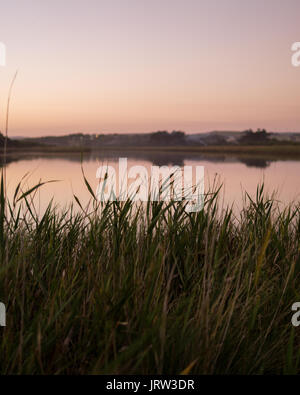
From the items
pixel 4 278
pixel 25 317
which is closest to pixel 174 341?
pixel 25 317

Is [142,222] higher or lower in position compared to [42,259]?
higher

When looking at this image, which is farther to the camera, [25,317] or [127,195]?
[127,195]

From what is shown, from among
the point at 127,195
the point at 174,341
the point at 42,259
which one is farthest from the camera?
the point at 127,195

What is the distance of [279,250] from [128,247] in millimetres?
1118

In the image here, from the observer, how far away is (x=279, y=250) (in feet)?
9.08

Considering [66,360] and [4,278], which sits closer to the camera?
[66,360]
